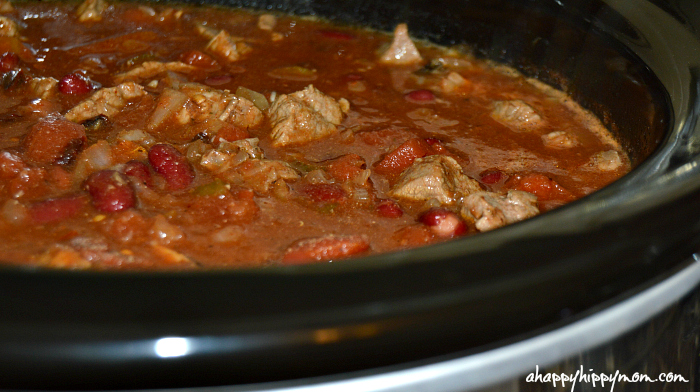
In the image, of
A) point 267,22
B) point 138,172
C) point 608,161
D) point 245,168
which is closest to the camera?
point 138,172

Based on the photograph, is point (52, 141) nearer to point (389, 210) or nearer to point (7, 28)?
point (389, 210)

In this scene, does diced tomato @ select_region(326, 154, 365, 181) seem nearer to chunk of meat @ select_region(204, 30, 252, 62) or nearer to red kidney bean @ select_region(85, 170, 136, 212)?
red kidney bean @ select_region(85, 170, 136, 212)

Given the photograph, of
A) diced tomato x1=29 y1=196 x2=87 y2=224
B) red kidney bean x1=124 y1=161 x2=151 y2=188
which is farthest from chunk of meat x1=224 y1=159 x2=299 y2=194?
diced tomato x1=29 y1=196 x2=87 y2=224

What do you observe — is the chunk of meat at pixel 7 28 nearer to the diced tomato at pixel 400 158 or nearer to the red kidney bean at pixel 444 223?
the diced tomato at pixel 400 158

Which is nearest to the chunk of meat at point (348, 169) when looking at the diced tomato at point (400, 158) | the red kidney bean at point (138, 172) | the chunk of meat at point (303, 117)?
the diced tomato at point (400, 158)

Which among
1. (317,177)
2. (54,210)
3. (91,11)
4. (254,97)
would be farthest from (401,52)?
(54,210)

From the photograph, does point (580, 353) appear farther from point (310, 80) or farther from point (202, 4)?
point (202, 4)
